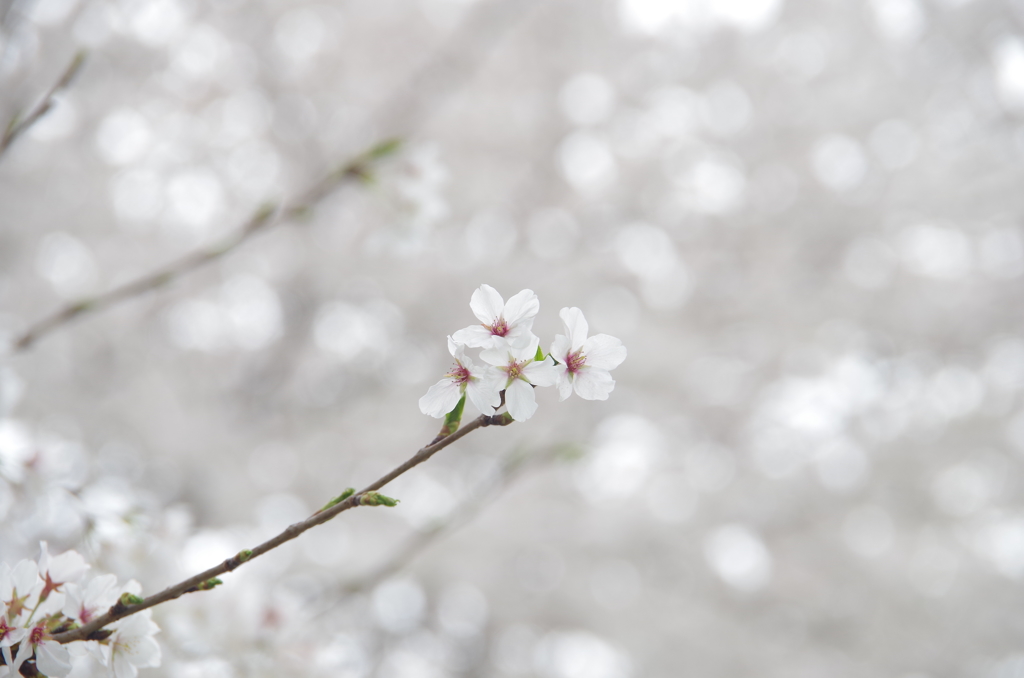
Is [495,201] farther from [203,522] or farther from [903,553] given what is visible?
[903,553]

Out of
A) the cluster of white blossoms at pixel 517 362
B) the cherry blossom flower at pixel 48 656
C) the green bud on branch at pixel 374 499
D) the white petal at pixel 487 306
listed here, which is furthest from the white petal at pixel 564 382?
the cherry blossom flower at pixel 48 656

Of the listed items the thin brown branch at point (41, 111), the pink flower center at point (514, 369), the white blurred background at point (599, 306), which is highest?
the white blurred background at point (599, 306)

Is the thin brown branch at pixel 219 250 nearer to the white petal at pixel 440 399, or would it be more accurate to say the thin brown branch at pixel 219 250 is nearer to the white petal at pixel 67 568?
the white petal at pixel 67 568

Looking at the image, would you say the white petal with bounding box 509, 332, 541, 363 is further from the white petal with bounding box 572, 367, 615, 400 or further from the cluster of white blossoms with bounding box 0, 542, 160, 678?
the cluster of white blossoms with bounding box 0, 542, 160, 678

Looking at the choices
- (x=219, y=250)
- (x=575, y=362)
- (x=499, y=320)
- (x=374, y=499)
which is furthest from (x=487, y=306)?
(x=219, y=250)

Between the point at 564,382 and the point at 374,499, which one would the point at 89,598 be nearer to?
the point at 374,499

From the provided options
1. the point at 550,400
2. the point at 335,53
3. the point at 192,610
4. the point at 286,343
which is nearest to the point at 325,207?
the point at 286,343
